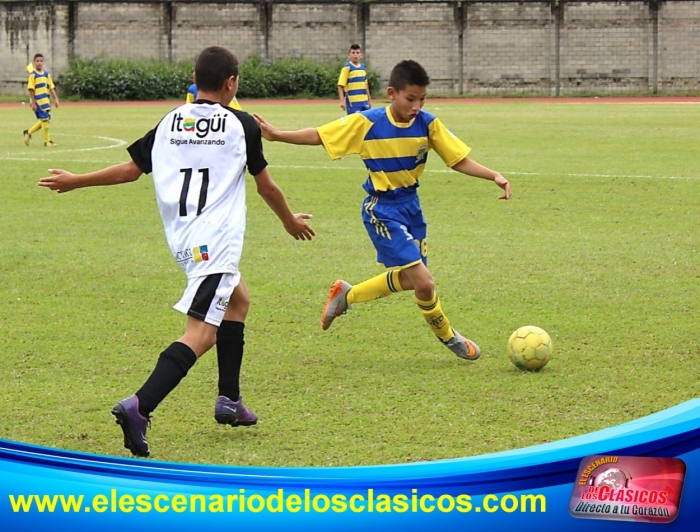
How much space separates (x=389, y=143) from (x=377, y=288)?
95 centimetres

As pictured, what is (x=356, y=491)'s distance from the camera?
251cm

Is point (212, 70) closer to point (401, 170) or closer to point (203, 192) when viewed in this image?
point (203, 192)

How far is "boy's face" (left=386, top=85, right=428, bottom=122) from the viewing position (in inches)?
251

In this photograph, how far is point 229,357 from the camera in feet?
17.2

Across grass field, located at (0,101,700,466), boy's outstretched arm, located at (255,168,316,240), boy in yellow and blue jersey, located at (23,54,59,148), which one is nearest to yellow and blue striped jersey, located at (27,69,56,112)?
boy in yellow and blue jersey, located at (23,54,59,148)

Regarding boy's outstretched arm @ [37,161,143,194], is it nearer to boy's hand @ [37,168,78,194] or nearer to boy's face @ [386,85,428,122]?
boy's hand @ [37,168,78,194]

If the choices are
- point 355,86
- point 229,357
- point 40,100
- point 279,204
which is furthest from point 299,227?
point 355,86

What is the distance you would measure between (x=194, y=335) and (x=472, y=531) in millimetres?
2655

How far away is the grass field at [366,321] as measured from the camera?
5297 mm

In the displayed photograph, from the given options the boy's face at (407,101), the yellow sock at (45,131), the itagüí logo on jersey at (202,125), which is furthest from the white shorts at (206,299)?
the yellow sock at (45,131)

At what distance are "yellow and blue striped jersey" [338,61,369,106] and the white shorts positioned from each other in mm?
21380

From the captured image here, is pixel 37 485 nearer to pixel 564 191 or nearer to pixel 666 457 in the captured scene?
pixel 666 457

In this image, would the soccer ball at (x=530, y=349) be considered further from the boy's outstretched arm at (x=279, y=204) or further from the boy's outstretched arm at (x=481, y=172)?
the boy's outstretched arm at (x=279, y=204)

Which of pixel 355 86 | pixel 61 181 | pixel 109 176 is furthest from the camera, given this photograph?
pixel 355 86
